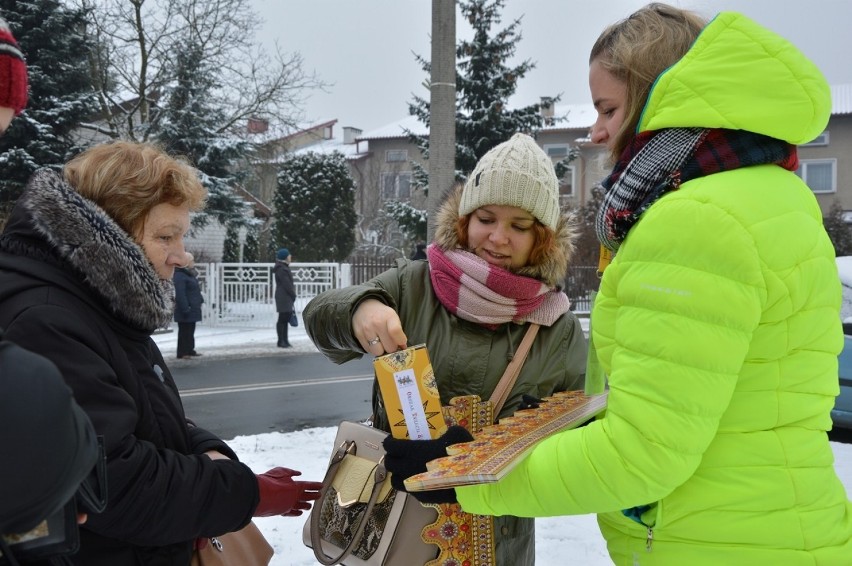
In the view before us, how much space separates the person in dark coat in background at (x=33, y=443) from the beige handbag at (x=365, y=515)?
3.37 ft

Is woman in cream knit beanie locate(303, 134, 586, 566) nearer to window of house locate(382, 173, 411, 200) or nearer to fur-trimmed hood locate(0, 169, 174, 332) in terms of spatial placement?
fur-trimmed hood locate(0, 169, 174, 332)

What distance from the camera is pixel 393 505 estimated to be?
1940mm

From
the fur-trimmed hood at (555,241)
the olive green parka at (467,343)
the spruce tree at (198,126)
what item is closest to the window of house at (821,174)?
the spruce tree at (198,126)

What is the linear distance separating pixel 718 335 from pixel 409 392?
84cm

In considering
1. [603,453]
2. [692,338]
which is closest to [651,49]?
[692,338]

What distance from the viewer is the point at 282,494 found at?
200cm

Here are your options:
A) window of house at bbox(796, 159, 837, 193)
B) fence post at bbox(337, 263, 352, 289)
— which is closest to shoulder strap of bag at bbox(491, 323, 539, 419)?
fence post at bbox(337, 263, 352, 289)

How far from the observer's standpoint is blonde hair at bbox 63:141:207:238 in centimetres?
180

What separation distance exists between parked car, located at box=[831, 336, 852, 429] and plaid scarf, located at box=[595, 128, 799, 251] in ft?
18.9

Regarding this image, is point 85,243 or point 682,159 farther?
point 85,243

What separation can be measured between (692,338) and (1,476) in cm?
109

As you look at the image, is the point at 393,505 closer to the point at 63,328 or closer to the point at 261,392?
Result: the point at 63,328

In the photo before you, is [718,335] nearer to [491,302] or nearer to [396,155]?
[491,302]

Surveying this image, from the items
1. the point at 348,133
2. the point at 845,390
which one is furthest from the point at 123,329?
the point at 348,133
